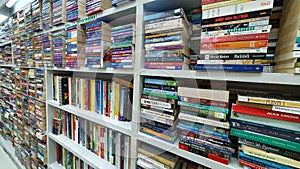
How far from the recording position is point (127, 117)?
0.82 meters

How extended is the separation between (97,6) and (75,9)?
0.83ft

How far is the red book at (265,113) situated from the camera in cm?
39

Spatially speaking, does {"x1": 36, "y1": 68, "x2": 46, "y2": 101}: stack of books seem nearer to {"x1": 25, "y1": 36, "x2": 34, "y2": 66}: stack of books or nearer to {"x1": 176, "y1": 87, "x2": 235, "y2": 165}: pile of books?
{"x1": 25, "y1": 36, "x2": 34, "y2": 66}: stack of books

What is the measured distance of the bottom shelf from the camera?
6.03 feet

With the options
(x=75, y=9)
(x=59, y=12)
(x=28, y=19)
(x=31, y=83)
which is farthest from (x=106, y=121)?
(x=28, y=19)

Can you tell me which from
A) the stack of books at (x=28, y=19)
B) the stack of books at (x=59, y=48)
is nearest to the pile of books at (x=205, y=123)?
the stack of books at (x=59, y=48)

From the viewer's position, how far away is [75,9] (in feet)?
3.04

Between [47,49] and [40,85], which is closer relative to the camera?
[47,49]

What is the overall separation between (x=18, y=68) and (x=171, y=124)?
2042 mm

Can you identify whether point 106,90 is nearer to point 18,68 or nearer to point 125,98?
point 125,98

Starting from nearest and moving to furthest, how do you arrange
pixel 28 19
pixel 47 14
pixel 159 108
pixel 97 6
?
pixel 159 108 < pixel 97 6 < pixel 47 14 < pixel 28 19

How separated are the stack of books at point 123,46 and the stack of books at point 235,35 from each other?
0.35 m

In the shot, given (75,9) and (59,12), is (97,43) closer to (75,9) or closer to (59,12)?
(75,9)

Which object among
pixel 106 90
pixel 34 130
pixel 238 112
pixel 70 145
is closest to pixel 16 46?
pixel 34 130
